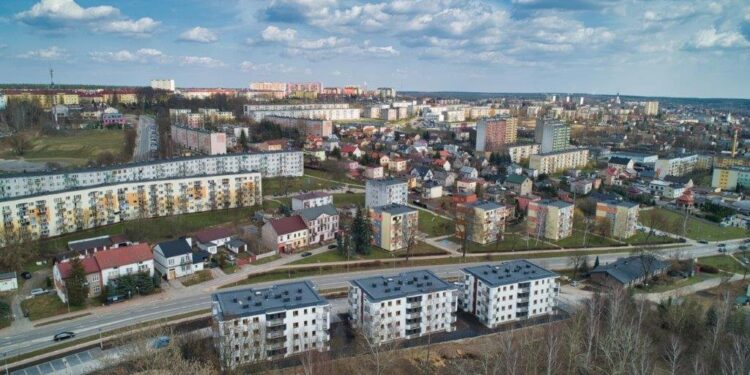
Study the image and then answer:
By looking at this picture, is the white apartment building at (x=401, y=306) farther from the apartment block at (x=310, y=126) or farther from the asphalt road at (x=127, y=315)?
the apartment block at (x=310, y=126)

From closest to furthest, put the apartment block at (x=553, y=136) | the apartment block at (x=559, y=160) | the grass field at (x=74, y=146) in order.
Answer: the grass field at (x=74, y=146) < the apartment block at (x=559, y=160) < the apartment block at (x=553, y=136)

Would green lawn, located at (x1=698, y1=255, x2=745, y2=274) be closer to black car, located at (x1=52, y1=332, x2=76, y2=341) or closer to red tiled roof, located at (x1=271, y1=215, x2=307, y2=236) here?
red tiled roof, located at (x1=271, y1=215, x2=307, y2=236)

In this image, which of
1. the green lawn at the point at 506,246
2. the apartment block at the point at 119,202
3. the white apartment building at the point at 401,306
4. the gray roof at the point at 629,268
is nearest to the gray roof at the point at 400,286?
the white apartment building at the point at 401,306

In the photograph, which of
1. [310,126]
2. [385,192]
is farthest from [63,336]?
[310,126]

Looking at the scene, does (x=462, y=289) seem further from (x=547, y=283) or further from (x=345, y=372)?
(x=345, y=372)

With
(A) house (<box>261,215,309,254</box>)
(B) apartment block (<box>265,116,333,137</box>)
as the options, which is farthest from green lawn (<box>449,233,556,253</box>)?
(B) apartment block (<box>265,116,333,137</box>)

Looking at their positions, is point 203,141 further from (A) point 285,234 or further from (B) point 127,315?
(B) point 127,315

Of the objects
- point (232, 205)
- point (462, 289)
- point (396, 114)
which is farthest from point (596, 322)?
point (396, 114)
